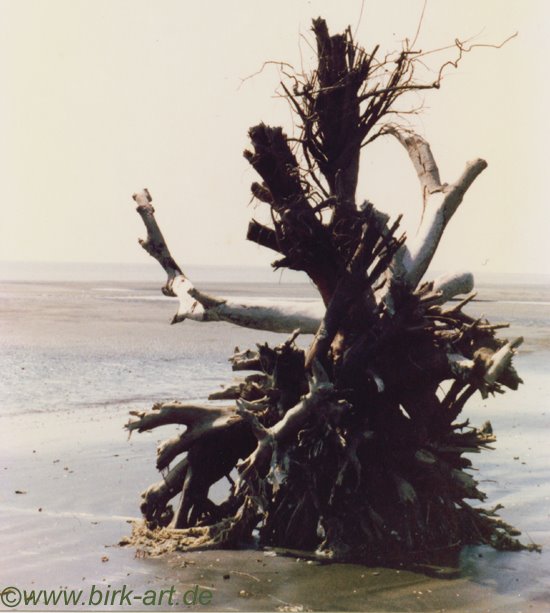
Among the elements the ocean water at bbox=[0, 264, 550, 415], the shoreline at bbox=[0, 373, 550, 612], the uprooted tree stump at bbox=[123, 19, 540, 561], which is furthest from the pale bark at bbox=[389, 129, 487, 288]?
the shoreline at bbox=[0, 373, 550, 612]

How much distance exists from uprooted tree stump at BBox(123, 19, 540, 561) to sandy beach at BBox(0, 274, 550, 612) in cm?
32

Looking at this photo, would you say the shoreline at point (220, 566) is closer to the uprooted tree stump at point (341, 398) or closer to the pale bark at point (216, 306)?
the uprooted tree stump at point (341, 398)

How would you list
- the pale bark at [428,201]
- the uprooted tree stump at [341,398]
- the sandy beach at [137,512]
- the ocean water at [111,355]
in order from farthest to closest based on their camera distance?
the ocean water at [111,355] → the pale bark at [428,201] → the uprooted tree stump at [341,398] → the sandy beach at [137,512]

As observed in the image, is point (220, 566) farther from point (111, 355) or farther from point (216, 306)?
point (111, 355)

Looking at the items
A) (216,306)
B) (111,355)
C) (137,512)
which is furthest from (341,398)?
(111,355)

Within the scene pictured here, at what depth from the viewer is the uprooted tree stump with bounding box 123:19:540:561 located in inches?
273

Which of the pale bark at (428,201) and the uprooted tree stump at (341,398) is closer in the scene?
the uprooted tree stump at (341,398)

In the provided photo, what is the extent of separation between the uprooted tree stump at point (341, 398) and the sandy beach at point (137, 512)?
322 mm

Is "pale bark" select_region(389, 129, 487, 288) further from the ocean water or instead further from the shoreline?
the shoreline

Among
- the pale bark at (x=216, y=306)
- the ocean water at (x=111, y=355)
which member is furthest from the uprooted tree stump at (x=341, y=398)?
the ocean water at (x=111, y=355)

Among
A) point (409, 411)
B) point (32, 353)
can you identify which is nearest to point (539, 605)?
point (409, 411)

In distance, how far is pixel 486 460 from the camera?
10.0m

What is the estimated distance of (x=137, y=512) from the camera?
8016mm

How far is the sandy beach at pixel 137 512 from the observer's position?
6.12m
